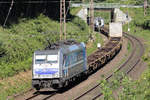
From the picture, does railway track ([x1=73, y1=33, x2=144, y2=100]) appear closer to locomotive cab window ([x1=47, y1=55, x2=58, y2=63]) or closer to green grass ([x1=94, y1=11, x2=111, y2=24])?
locomotive cab window ([x1=47, y1=55, x2=58, y2=63])

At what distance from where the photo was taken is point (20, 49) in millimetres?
33438

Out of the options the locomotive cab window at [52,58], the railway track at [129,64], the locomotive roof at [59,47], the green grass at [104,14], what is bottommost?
the railway track at [129,64]

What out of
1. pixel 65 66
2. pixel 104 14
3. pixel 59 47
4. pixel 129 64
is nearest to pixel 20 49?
pixel 59 47

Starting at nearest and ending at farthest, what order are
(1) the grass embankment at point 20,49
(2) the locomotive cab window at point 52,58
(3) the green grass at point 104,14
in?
(2) the locomotive cab window at point 52,58
(1) the grass embankment at point 20,49
(3) the green grass at point 104,14

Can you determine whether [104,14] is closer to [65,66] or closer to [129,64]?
[129,64]

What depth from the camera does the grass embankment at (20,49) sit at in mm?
27191

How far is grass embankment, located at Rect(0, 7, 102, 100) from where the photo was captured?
27191mm

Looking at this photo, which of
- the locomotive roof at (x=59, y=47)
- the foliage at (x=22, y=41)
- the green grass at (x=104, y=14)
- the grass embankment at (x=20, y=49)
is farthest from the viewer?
the green grass at (x=104, y=14)

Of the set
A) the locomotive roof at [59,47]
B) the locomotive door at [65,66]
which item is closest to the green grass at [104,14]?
the locomotive roof at [59,47]

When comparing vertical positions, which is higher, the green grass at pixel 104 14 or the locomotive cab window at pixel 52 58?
the green grass at pixel 104 14

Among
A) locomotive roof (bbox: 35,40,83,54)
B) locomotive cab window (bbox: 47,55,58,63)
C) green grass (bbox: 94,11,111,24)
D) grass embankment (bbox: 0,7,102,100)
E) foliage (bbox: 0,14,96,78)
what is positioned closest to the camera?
locomotive cab window (bbox: 47,55,58,63)

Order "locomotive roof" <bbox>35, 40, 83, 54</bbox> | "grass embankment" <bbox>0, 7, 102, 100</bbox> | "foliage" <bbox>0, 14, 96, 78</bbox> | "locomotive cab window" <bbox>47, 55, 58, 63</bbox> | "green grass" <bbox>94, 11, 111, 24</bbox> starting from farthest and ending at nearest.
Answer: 1. "green grass" <bbox>94, 11, 111, 24</bbox>
2. "foliage" <bbox>0, 14, 96, 78</bbox>
3. "grass embankment" <bbox>0, 7, 102, 100</bbox>
4. "locomotive roof" <bbox>35, 40, 83, 54</bbox>
5. "locomotive cab window" <bbox>47, 55, 58, 63</bbox>

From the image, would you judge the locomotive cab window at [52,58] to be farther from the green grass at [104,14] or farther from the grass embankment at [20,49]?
the green grass at [104,14]

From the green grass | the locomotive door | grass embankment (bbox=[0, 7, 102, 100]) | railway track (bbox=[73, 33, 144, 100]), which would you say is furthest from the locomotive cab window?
the green grass
